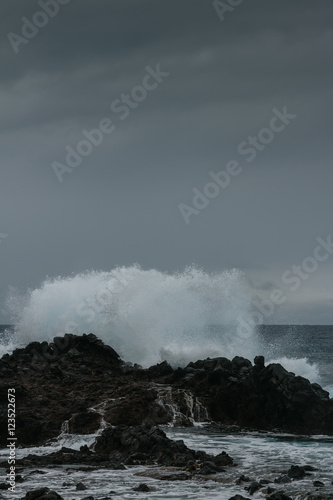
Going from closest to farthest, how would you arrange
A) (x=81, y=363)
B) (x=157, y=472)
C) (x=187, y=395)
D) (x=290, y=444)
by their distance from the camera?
(x=157, y=472) → (x=290, y=444) → (x=187, y=395) → (x=81, y=363)

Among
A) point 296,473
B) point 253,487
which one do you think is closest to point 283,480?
point 296,473

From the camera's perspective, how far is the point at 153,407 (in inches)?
1067

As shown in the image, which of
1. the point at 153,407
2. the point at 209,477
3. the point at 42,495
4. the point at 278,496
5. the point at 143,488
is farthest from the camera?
the point at 153,407

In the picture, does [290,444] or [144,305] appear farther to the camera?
[144,305]

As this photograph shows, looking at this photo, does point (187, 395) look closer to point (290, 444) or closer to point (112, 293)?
point (290, 444)

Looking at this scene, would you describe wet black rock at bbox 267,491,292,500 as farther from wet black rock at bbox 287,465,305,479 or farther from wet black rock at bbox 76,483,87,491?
wet black rock at bbox 76,483,87,491

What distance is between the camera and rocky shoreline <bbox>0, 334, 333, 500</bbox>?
19875 mm

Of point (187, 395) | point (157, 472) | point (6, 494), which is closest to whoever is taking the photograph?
point (6, 494)

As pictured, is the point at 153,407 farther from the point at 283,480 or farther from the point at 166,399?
the point at 283,480

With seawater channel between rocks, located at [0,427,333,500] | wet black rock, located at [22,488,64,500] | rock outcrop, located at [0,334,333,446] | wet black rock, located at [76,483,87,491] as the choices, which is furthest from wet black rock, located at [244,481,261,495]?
rock outcrop, located at [0,334,333,446]

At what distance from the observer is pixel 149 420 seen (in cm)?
2625

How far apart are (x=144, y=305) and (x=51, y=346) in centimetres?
743

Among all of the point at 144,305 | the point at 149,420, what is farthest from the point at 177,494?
the point at 144,305

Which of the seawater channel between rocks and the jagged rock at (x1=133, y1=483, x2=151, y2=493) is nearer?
the seawater channel between rocks
